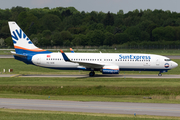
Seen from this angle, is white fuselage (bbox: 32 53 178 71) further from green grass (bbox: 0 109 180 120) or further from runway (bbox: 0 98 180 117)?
green grass (bbox: 0 109 180 120)

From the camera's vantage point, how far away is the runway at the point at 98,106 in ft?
73.2

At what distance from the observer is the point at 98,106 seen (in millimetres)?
24312

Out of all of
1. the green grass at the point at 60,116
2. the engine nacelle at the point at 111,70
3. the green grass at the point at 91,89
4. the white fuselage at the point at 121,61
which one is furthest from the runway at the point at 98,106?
the white fuselage at the point at 121,61

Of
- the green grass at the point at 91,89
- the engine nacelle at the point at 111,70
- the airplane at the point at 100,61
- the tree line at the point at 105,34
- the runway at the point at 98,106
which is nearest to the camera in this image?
the runway at the point at 98,106

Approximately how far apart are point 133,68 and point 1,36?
122 metres

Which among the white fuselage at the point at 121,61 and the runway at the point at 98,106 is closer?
the runway at the point at 98,106

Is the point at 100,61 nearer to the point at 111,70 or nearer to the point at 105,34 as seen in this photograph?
the point at 111,70

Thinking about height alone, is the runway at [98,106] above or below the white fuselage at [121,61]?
below

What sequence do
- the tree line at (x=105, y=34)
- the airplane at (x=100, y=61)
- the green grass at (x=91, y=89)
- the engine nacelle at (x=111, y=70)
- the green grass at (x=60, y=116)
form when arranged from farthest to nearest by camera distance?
the tree line at (x=105, y=34) < the airplane at (x=100, y=61) < the engine nacelle at (x=111, y=70) < the green grass at (x=91, y=89) < the green grass at (x=60, y=116)

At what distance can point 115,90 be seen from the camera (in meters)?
34.6

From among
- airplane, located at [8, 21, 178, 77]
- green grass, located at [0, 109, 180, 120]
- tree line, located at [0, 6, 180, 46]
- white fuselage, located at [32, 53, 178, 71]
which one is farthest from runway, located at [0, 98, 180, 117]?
tree line, located at [0, 6, 180, 46]

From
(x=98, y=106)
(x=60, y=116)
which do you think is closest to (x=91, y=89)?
(x=98, y=106)

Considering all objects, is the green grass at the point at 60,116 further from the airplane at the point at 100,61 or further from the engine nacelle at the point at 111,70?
the airplane at the point at 100,61

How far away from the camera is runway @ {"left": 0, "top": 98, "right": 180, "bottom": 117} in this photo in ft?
73.2
